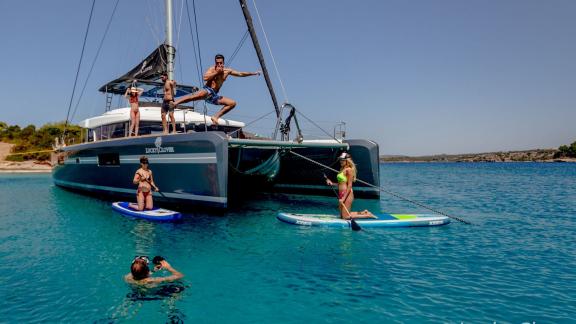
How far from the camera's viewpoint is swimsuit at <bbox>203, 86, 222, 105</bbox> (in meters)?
11.2

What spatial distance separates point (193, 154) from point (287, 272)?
228 inches

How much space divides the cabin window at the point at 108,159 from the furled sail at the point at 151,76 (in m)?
3.44

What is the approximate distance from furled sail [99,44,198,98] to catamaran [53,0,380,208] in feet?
0.13

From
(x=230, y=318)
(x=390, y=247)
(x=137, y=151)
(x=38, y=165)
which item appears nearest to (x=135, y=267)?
(x=230, y=318)

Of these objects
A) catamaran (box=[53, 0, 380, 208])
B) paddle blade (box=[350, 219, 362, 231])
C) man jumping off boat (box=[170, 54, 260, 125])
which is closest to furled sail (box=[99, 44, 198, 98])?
catamaran (box=[53, 0, 380, 208])

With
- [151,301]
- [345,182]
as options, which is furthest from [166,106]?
[151,301]

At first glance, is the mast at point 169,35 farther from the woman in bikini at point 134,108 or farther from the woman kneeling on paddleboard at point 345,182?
the woman kneeling on paddleboard at point 345,182

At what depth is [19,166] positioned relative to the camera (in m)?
48.9

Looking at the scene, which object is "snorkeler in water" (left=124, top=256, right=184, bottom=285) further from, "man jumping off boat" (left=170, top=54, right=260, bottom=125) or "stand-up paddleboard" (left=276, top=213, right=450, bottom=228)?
"man jumping off boat" (left=170, top=54, right=260, bottom=125)

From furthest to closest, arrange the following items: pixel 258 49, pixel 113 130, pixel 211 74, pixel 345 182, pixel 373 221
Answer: pixel 113 130, pixel 258 49, pixel 211 74, pixel 373 221, pixel 345 182

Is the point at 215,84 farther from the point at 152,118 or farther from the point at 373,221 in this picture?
the point at 373,221

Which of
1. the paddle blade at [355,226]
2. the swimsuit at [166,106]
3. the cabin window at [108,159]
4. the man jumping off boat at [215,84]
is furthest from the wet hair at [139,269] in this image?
the cabin window at [108,159]

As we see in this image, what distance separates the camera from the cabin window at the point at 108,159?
→ 14328 mm

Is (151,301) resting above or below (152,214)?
below
